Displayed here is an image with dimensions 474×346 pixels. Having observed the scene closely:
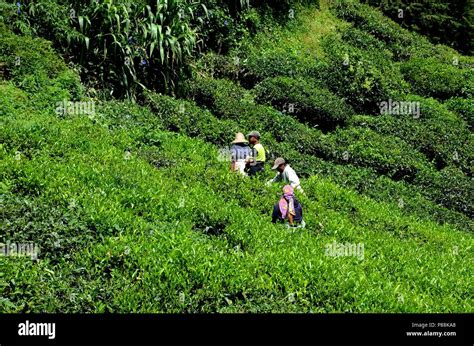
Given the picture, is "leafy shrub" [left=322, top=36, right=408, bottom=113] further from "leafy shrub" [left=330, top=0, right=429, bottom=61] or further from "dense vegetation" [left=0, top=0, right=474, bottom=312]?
"leafy shrub" [left=330, top=0, right=429, bottom=61]

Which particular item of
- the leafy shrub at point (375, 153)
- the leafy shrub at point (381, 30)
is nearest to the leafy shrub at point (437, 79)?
the leafy shrub at point (381, 30)

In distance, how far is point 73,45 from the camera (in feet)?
52.7

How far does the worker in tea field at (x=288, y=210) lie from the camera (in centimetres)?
1040

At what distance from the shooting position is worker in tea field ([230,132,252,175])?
1301cm

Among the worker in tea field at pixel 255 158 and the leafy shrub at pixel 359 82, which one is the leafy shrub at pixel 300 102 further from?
the worker in tea field at pixel 255 158

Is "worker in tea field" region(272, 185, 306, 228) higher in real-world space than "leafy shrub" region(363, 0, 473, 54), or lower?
higher

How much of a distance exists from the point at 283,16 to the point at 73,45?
13.8 metres

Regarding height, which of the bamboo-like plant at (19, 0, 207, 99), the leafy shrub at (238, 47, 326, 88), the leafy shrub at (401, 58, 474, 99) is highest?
the bamboo-like plant at (19, 0, 207, 99)

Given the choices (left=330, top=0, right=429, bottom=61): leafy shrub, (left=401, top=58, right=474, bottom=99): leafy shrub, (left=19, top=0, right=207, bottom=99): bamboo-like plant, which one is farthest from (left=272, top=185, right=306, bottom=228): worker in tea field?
(left=330, top=0, right=429, bottom=61): leafy shrub

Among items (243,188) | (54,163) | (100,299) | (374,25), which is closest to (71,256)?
(100,299)

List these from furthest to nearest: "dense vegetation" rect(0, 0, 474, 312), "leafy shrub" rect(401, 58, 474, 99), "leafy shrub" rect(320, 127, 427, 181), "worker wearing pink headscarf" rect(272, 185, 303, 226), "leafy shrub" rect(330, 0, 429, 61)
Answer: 1. "leafy shrub" rect(330, 0, 429, 61)
2. "leafy shrub" rect(401, 58, 474, 99)
3. "leafy shrub" rect(320, 127, 427, 181)
4. "worker wearing pink headscarf" rect(272, 185, 303, 226)
5. "dense vegetation" rect(0, 0, 474, 312)

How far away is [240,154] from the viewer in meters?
13.2

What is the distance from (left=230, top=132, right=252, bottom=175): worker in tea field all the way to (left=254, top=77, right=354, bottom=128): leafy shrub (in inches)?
303

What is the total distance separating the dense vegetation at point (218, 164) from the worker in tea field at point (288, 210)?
305 millimetres
